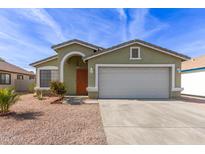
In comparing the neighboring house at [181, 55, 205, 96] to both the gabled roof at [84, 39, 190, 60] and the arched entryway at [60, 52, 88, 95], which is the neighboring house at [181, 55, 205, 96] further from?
the arched entryway at [60, 52, 88, 95]

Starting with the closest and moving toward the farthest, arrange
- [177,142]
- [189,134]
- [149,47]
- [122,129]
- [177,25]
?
[177,142] < [189,134] < [122,129] < [177,25] < [149,47]

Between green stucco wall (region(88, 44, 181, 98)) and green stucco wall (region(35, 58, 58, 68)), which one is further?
green stucco wall (region(35, 58, 58, 68))

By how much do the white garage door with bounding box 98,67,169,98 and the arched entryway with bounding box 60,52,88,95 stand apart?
127 inches

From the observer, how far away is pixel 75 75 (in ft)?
49.0

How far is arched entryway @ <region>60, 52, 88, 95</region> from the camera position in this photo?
14.9 m

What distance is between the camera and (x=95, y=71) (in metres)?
12.3

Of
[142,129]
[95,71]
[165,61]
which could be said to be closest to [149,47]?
[165,61]

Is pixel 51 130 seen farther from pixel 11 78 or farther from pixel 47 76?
pixel 11 78

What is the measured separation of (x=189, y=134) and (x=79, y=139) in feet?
11.3

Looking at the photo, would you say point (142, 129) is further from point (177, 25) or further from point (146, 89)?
point (177, 25)

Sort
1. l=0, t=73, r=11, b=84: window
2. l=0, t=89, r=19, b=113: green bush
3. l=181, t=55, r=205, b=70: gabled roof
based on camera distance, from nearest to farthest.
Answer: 1. l=0, t=89, r=19, b=113: green bush
2. l=181, t=55, r=205, b=70: gabled roof
3. l=0, t=73, r=11, b=84: window

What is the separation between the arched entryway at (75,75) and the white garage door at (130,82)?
3.22 meters

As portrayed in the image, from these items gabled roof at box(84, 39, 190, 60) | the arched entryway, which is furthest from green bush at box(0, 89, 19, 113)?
the arched entryway

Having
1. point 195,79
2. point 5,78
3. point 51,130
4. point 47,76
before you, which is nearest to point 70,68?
point 47,76
